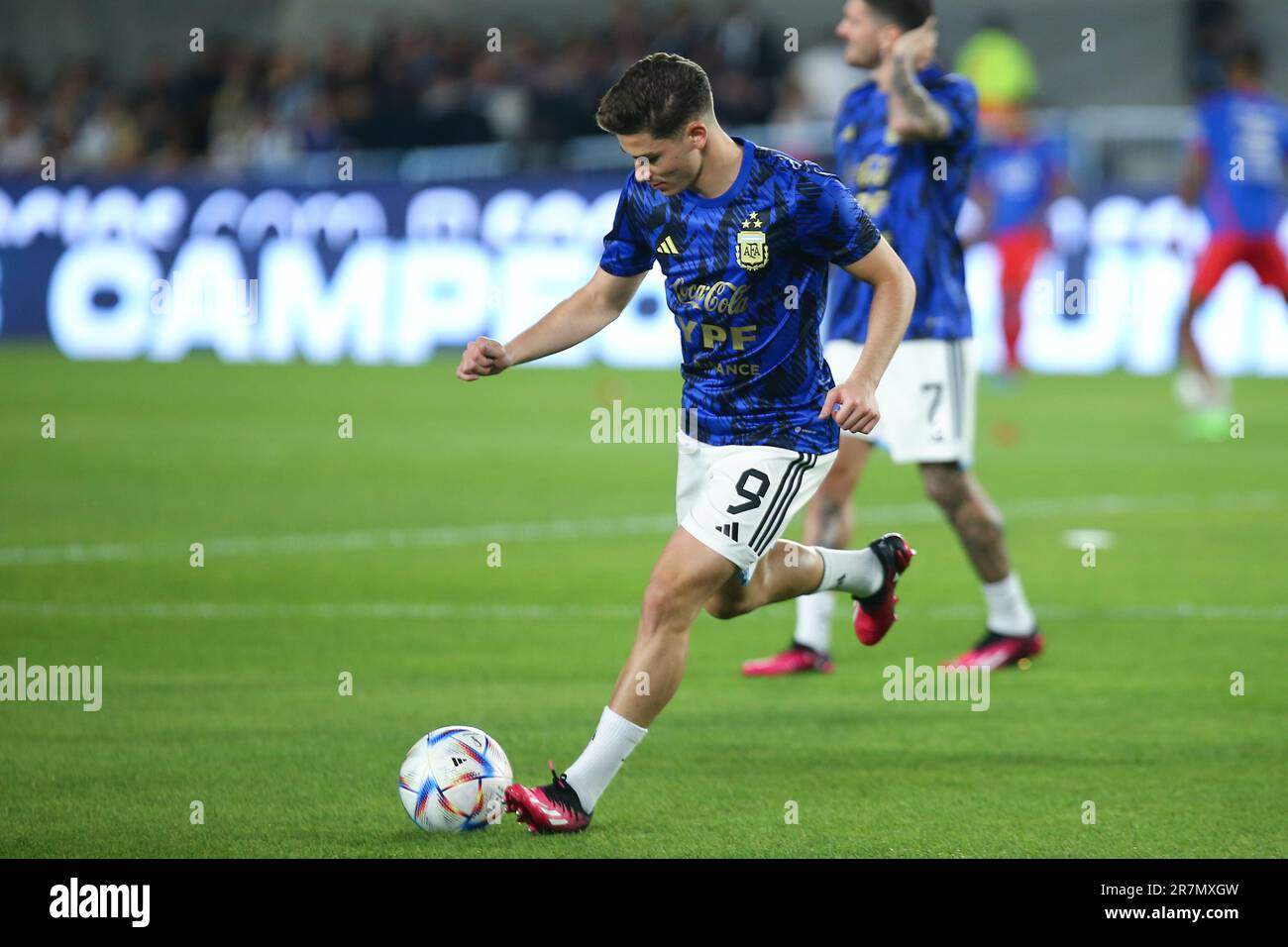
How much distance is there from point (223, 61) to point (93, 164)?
2.38 metres

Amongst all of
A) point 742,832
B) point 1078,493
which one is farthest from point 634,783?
point 1078,493

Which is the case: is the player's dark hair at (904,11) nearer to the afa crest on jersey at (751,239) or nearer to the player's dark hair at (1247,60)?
the afa crest on jersey at (751,239)

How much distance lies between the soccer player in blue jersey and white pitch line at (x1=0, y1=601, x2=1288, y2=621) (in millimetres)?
3238

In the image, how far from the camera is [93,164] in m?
28.2

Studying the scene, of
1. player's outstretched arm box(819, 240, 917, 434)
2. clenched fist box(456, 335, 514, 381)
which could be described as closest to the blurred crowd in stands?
player's outstretched arm box(819, 240, 917, 434)

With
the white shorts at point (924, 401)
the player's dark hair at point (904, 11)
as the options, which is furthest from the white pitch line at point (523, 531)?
the player's dark hair at point (904, 11)

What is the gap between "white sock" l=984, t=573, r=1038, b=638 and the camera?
866cm

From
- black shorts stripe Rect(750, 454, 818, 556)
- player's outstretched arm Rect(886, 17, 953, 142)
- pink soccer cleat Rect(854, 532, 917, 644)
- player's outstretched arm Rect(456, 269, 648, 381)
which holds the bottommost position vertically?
pink soccer cleat Rect(854, 532, 917, 644)

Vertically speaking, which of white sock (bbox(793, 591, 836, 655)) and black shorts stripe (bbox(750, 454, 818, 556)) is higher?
black shorts stripe (bbox(750, 454, 818, 556))

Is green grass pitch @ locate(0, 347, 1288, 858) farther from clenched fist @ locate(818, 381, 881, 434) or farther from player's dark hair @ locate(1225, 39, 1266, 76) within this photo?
player's dark hair @ locate(1225, 39, 1266, 76)

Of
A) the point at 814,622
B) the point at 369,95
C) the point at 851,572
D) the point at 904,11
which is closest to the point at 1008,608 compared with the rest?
the point at 814,622

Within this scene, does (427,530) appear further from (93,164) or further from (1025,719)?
(93,164)

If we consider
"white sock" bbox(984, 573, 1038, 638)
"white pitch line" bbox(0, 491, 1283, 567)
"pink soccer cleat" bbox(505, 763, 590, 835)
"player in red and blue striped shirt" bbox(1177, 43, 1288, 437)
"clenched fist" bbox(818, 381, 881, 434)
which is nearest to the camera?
"clenched fist" bbox(818, 381, 881, 434)

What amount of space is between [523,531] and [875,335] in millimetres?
6235
